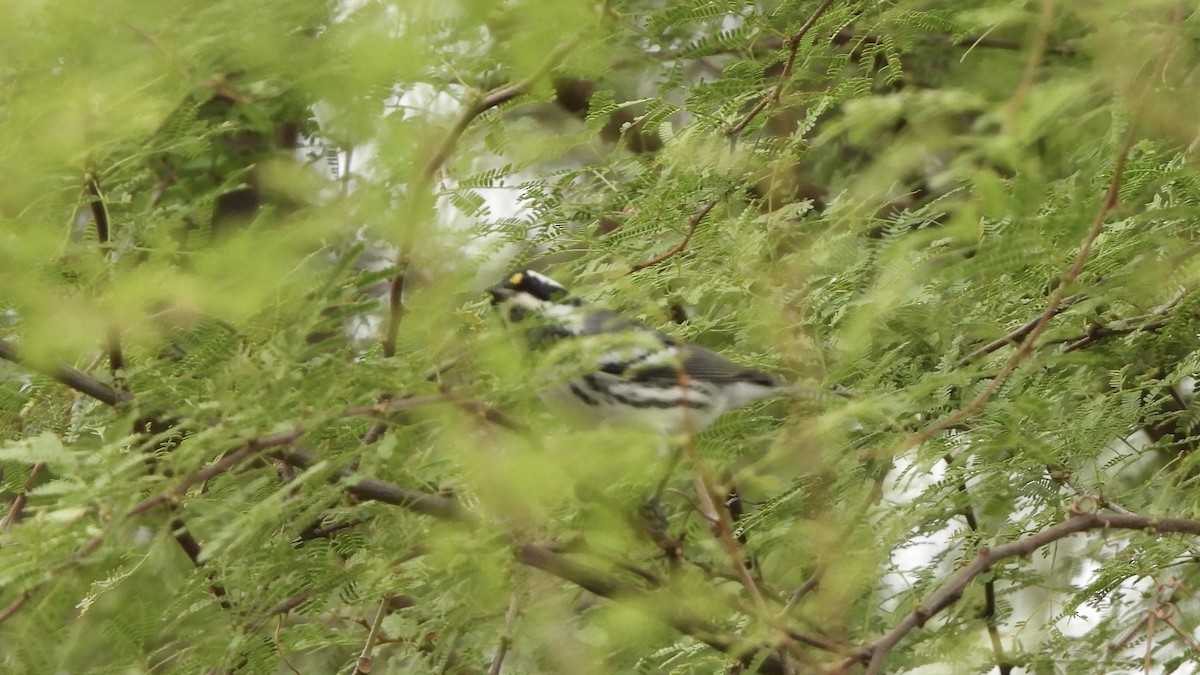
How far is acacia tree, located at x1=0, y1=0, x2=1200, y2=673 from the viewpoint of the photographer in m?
2.34

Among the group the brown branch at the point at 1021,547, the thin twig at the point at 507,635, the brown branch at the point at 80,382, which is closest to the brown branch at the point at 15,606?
the brown branch at the point at 80,382

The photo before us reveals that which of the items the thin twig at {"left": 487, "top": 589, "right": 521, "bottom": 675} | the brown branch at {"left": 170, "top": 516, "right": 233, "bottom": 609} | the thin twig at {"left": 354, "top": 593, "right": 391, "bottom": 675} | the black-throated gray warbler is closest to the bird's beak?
the black-throated gray warbler

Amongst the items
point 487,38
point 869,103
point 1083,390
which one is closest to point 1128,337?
point 1083,390

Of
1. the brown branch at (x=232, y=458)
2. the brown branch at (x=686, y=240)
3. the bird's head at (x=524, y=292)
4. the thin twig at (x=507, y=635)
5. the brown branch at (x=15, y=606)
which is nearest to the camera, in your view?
the brown branch at (x=232, y=458)

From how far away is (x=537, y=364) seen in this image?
2.40 metres

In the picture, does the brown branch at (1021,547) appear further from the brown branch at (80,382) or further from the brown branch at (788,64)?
the brown branch at (80,382)

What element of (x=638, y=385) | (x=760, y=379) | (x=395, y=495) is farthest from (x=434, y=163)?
(x=760, y=379)

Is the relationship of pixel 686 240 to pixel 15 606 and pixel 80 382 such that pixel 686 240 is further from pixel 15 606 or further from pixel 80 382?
pixel 15 606

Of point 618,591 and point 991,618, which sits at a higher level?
point 618,591

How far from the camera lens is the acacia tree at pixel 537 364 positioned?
2340 millimetres

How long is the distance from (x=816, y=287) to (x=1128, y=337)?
78cm

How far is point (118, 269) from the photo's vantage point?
9.10 feet

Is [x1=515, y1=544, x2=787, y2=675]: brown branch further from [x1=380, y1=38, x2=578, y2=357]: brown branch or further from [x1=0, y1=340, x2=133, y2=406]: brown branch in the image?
[x1=0, y1=340, x2=133, y2=406]: brown branch

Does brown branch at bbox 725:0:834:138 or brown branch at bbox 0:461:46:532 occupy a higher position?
brown branch at bbox 725:0:834:138
